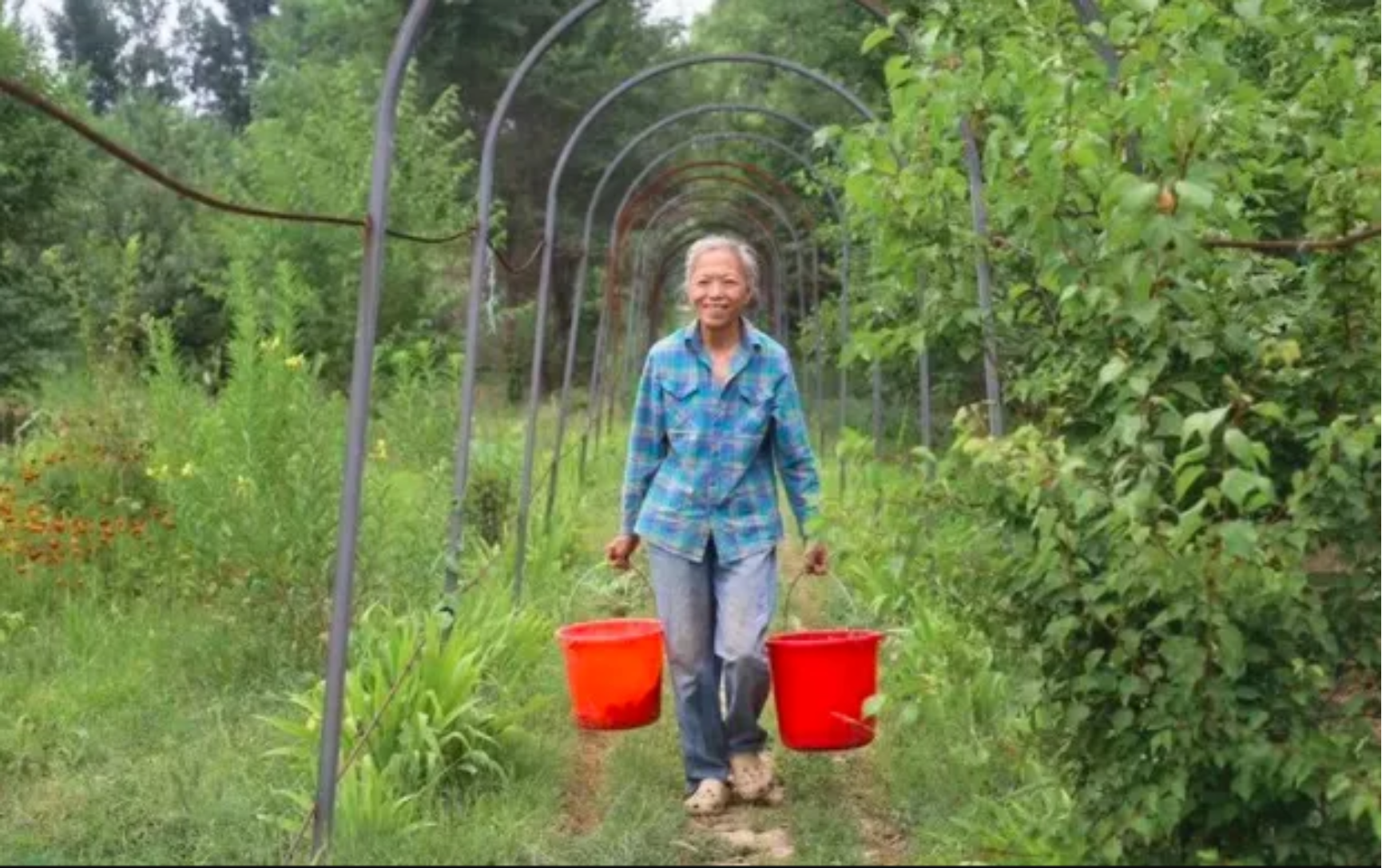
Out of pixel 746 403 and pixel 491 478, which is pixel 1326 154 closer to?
pixel 746 403

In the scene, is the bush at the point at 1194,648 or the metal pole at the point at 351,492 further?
the metal pole at the point at 351,492

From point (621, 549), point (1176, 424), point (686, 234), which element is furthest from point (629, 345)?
point (1176, 424)

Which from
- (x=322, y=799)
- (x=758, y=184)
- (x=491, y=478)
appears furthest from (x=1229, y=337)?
(x=758, y=184)

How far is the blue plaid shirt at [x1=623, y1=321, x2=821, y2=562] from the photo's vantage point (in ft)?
16.5

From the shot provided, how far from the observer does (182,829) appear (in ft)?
15.2

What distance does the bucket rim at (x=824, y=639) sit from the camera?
4.91 metres

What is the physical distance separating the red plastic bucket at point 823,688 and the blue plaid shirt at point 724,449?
0.34m

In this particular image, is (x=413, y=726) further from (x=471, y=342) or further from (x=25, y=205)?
(x=25, y=205)

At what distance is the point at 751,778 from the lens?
5.07m

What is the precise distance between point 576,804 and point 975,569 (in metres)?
1.84

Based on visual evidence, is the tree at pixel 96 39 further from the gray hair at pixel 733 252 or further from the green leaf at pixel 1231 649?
the green leaf at pixel 1231 649

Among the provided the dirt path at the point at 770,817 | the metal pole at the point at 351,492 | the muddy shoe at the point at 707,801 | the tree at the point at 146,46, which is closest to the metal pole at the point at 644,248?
the dirt path at the point at 770,817

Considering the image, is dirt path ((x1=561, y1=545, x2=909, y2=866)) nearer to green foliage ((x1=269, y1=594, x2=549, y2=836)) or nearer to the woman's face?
green foliage ((x1=269, y1=594, x2=549, y2=836))

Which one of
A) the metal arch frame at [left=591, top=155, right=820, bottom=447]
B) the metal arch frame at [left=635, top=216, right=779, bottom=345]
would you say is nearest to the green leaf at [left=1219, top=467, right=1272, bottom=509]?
the metal arch frame at [left=591, top=155, right=820, bottom=447]
